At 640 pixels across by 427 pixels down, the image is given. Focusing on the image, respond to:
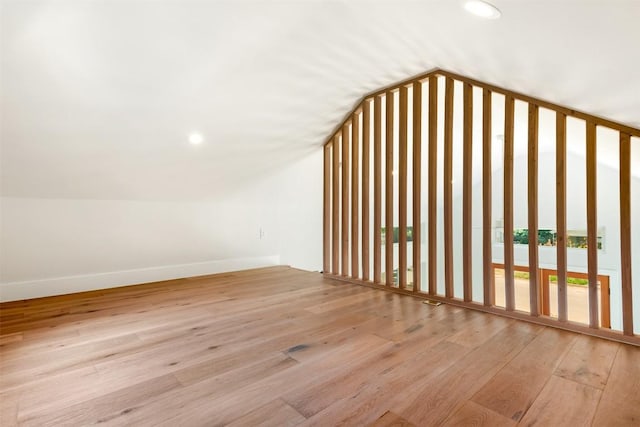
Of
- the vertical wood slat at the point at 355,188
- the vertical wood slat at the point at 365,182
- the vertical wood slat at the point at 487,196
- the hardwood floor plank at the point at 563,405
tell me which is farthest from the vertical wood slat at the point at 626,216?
the vertical wood slat at the point at 355,188

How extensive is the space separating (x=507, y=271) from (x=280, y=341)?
1.70 meters

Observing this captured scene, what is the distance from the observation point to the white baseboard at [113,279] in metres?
2.66

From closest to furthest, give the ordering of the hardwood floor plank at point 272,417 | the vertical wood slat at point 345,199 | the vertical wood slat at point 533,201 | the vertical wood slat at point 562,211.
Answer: the hardwood floor plank at point 272,417, the vertical wood slat at point 562,211, the vertical wood slat at point 533,201, the vertical wood slat at point 345,199

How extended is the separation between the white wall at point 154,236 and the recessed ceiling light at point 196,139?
37.9 inches

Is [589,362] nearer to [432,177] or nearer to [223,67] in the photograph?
[432,177]

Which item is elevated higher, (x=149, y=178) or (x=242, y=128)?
(x=242, y=128)

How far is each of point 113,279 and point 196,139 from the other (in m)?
1.63

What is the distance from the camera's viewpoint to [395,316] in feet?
7.36

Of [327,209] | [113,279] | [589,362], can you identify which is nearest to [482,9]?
[589,362]

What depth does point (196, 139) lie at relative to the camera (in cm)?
266

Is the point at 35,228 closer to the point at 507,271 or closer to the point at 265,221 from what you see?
the point at 265,221

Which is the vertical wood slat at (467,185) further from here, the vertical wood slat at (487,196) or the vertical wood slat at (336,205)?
the vertical wood slat at (336,205)

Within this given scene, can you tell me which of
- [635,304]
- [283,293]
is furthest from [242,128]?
[635,304]

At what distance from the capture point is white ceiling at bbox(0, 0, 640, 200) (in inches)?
60.4
